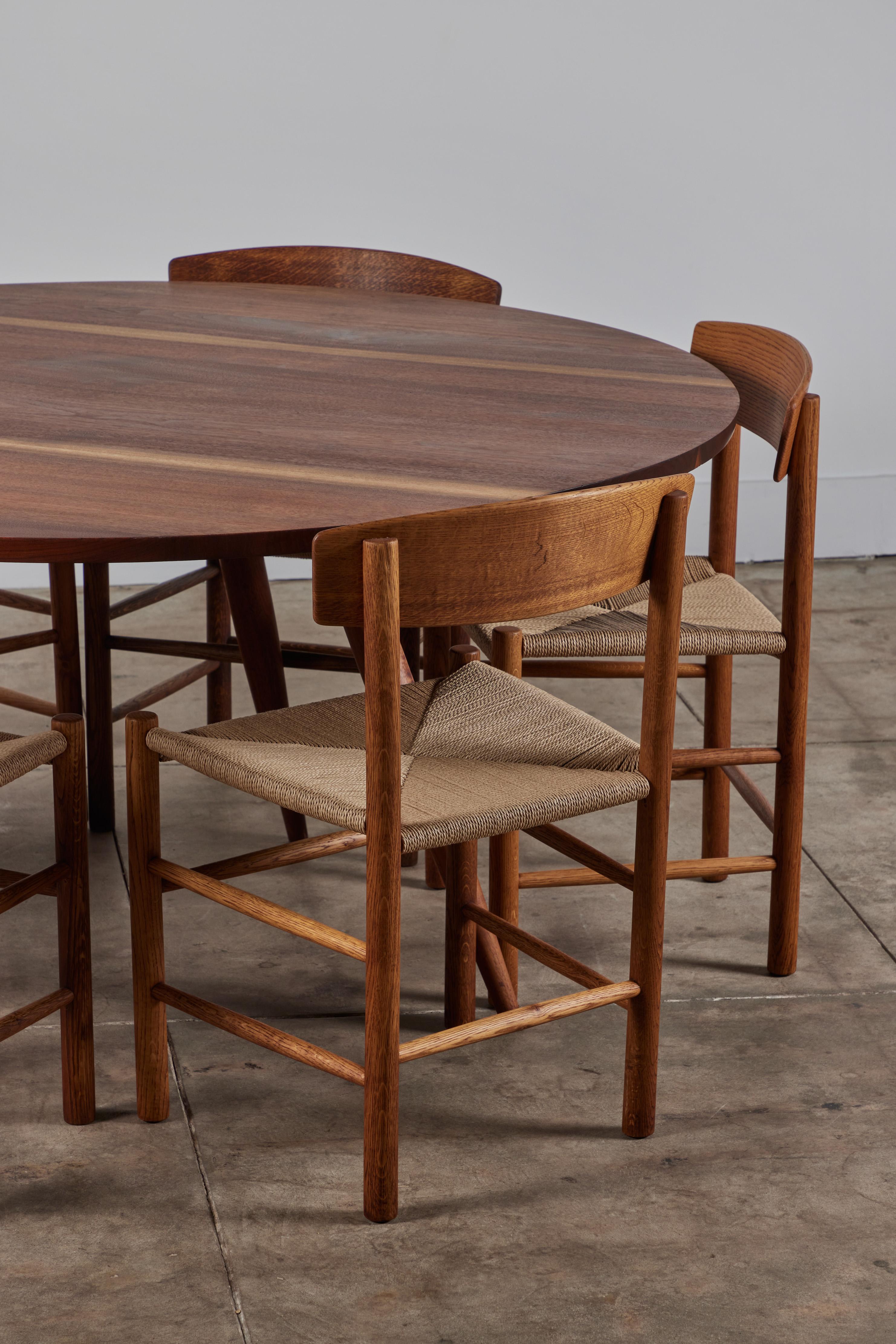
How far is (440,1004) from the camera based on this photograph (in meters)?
2.30

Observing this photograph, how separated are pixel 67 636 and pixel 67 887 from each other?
2.96ft

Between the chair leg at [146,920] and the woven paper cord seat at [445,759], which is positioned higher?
the woven paper cord seat at [445,759]

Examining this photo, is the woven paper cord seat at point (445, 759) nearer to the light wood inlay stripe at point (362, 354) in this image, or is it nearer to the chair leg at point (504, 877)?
the chair leg at point (504, 877)

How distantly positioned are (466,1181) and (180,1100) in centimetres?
41

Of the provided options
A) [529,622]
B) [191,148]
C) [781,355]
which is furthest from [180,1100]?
[191,148]

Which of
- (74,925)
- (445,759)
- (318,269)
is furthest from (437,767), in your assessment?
(318,269)

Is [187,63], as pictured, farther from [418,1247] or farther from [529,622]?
[418,1247]

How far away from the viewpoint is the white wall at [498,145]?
13.8 ft

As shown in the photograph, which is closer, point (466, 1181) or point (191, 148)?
point (466, 1181)

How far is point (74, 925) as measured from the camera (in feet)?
6.20

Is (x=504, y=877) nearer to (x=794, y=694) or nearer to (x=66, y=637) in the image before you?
(x=794, y=694)

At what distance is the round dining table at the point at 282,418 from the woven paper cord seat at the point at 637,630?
1.05 feet

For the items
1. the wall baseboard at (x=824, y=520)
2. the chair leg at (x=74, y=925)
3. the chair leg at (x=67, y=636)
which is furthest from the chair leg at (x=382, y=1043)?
the wall baseboard at (x=824, y=520)

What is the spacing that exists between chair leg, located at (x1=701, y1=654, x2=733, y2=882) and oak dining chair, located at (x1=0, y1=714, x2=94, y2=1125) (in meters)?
1.12
